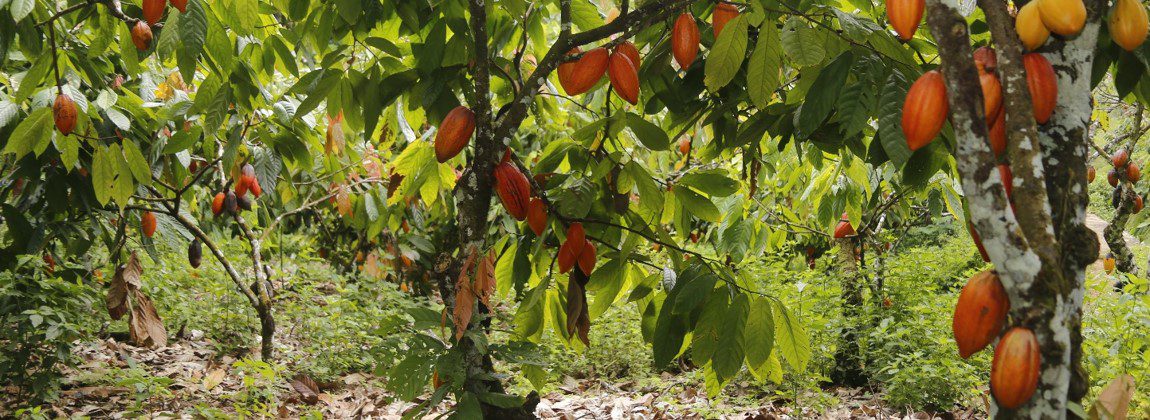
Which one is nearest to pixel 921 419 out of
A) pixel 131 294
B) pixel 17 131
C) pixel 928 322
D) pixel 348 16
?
pixel 928 322

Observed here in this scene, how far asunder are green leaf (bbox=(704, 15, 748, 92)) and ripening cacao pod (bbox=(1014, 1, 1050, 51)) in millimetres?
411

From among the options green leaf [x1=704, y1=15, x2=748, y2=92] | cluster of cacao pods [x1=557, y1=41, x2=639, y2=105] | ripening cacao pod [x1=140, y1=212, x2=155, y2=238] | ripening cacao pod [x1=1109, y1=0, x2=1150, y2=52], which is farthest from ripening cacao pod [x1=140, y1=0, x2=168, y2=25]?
ripening cacao pod [x1=140, y1=212, x2=155, y2=238]

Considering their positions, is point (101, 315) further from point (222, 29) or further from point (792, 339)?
point (792, 339)

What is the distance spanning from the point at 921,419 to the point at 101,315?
3.82 metres

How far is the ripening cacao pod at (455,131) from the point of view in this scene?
1414 mm

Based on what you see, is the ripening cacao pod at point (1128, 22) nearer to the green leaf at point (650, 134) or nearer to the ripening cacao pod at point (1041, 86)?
the ripening cacao pod at point (1041, 86)

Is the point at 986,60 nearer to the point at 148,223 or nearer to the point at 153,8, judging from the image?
the point at 153,8

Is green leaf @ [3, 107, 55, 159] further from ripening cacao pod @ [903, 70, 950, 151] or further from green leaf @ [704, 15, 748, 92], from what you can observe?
ripening cacao pod @ [903, 70, 950, 151]

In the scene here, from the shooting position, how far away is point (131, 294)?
2.49 meters

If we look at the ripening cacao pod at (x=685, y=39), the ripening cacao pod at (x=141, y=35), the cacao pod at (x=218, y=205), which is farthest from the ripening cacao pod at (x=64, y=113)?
the cacao pod at (x=218, y=205)

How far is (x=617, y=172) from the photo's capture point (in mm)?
1656

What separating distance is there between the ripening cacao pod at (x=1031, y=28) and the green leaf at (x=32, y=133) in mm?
1945

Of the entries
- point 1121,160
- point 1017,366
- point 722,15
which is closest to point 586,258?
point 722,15

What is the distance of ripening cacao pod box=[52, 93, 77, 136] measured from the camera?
175cm
